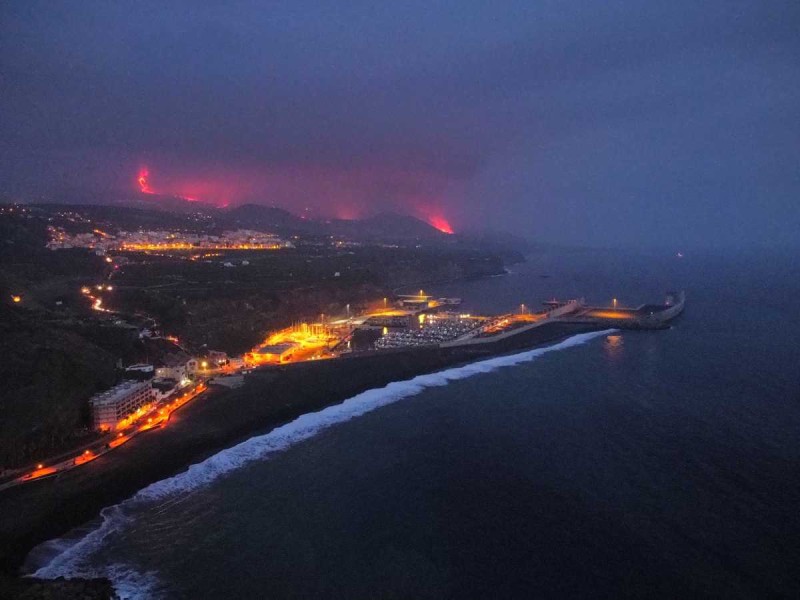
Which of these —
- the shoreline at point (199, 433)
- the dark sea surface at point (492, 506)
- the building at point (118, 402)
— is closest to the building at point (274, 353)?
the shoreline at point (199, 433)

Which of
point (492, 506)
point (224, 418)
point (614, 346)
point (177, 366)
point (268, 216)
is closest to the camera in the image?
point (492, 506)

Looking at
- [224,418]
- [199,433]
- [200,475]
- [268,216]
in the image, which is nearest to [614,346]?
[224,418]

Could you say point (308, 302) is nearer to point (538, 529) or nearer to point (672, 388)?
point (672, 388)

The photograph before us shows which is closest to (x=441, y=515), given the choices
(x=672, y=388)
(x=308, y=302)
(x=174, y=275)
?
(x=672, y=388)

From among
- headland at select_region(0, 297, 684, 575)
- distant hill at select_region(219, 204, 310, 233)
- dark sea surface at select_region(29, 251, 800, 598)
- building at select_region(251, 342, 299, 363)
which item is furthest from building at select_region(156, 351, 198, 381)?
distant hill at select_region(219, 204, 310, 233)

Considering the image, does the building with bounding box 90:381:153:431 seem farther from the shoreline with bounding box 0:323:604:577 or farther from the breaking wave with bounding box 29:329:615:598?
the breaking wave with bounding box 29:329:615:598

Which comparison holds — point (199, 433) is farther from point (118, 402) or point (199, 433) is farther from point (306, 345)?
point (306, 345)
